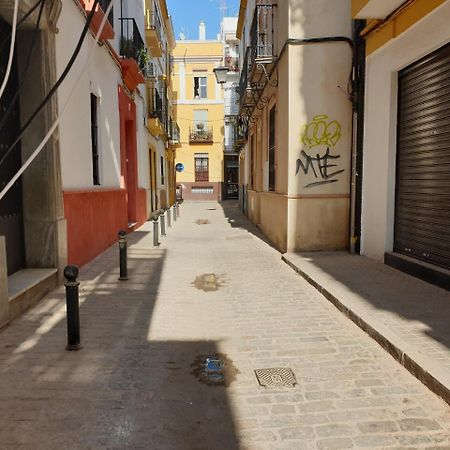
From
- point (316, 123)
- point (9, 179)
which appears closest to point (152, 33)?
point (316, 123)

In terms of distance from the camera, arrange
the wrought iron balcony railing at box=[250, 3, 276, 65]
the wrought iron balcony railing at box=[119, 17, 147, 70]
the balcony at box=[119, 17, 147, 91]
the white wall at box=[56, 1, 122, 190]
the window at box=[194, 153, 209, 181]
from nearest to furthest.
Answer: the white wall at box=[56, 1, 122, 190], the wrought iron balcony railing at box=[250, 3, 276, 65], the balcony at box=[119, 17, 147, 91], the wrought iron balcony railing at box=[119, 17, 147, 70], the window at box=[194, 153, 209, 181]

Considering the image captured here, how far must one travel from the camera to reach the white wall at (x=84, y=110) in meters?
6.70

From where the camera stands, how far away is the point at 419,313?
4.53m

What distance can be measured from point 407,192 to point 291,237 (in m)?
2.58

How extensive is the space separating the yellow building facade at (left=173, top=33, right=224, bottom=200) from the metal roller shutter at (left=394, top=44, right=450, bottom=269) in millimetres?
29077

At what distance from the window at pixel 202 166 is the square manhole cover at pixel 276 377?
33.0 m

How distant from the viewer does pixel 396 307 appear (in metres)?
4.76

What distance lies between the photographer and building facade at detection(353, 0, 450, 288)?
578cm

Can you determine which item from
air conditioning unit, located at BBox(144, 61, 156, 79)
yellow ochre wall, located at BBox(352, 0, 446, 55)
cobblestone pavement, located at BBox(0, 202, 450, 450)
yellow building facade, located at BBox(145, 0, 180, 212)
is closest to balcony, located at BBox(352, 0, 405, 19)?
yellow ochre wall, located at BBox(352, 0, 446, 55)

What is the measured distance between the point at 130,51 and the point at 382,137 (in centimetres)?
813

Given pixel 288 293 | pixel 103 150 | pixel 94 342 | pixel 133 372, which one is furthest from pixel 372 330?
pixel 103 150

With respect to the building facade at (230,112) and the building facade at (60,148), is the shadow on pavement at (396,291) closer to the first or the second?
the building facade at (60,148)

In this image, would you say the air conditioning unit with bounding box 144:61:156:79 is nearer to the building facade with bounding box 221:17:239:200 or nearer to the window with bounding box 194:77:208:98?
the building facade with bounding box 221:17:239:200

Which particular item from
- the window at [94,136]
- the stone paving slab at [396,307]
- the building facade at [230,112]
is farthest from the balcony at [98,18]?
the building facade at [230,112]
